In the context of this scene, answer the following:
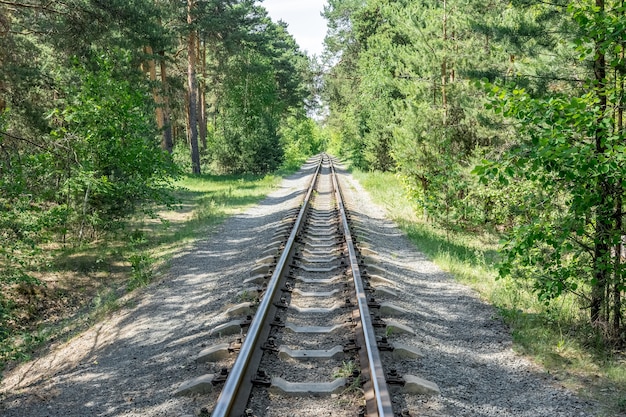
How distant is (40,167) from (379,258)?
20.4 feet

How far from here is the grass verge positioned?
25.3 feet

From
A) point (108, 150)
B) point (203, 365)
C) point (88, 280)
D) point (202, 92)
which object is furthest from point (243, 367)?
point (202, 92)

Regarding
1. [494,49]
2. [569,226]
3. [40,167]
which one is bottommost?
[569,226]

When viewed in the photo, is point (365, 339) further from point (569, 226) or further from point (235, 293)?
point (235, 293)

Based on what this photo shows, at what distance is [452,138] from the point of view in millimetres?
13766

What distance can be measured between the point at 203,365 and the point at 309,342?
1088 millimetres

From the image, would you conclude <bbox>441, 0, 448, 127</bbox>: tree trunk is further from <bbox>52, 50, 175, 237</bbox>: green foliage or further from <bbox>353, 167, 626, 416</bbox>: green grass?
<bbox>52, 50, 175, 237</bbox>: green foliage

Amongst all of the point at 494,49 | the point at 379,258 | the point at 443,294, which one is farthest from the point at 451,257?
the point at 494,49

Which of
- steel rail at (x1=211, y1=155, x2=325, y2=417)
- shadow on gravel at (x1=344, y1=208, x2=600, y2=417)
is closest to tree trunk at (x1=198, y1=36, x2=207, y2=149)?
shadow on gravel at (x1=344, y1=208, x2=600, y2=417)

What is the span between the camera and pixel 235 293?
7105 mm

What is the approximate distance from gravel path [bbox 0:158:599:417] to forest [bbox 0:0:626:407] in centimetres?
82

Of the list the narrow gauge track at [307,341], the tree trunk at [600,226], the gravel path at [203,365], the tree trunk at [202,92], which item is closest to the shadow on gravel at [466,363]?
the gravel path at [203,365]

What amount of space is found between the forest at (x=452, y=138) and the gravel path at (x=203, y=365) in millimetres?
818

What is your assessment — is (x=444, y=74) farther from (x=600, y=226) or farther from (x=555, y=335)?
(x=555, y=335)
